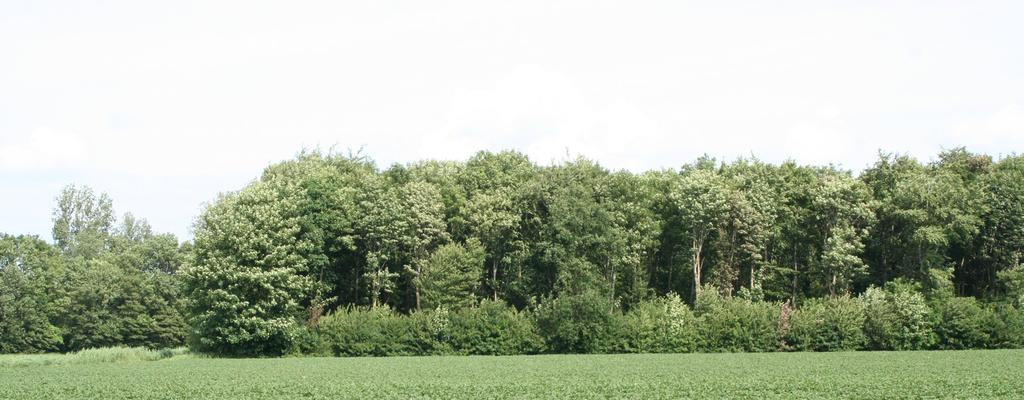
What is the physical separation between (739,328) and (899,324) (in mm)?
11351

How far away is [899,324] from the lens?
64.8 m

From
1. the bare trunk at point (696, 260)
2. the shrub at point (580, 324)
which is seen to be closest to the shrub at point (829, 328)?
the bare trunk at point (696, 260)

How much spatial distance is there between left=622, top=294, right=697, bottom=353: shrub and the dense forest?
0.41ft

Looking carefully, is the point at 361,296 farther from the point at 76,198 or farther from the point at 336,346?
the point at 76,198

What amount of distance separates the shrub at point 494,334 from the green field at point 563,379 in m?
14.2

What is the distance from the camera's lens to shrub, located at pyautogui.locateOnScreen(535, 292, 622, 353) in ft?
220

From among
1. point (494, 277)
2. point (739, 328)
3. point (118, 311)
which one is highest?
point (494, 277)

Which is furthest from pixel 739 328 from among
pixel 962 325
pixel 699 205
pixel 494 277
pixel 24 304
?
pixel 24 304

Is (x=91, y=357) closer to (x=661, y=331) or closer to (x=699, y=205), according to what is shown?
(x=661, y=331)

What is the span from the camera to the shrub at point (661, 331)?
67.0 metres

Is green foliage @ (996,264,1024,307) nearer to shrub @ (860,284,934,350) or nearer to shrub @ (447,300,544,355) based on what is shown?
shrub @ (860,284,934,350)

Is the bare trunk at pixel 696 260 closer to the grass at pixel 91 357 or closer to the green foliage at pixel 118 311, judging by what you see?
the grass at pixel 91 357

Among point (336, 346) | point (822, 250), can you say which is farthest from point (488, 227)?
point (822, 250)

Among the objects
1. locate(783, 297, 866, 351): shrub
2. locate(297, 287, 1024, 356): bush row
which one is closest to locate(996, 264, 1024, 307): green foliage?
locate(297, 287, 1024, 356): bush row
